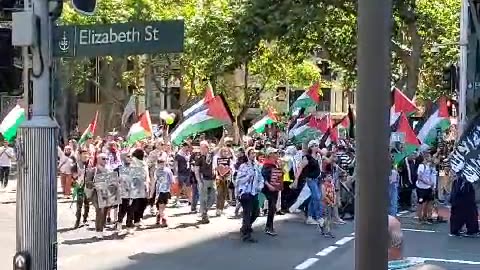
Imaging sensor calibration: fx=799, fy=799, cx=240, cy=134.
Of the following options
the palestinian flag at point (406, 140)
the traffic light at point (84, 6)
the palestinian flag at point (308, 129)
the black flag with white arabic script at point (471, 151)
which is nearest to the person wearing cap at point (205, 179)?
the palestinian flag at point (406, 140)

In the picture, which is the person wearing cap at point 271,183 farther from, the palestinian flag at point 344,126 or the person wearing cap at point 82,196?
the palestinian flag at point 344,126

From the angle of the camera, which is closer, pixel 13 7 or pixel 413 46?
pixel 13 7

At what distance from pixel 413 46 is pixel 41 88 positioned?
2193 cm

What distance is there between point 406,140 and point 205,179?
5.03 metres

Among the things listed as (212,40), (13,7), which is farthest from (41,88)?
(212,40)

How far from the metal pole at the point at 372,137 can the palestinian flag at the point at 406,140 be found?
594 inches

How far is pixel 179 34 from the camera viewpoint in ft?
18.3

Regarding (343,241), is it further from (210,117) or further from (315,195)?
(210,117)

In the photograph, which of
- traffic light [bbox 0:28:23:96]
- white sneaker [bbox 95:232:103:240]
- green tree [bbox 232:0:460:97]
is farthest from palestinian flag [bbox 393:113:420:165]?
traffic light [bbox 0:28:23:96]

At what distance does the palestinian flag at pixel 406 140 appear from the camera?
728 inches

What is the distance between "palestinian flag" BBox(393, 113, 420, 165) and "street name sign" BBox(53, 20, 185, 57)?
13267 millimetres

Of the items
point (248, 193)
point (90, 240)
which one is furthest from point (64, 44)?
point (248, 193)

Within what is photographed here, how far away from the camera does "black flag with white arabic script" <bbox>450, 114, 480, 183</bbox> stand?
1359 cm

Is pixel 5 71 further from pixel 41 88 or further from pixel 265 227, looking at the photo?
pixel 265 227
